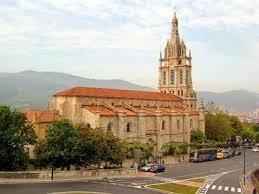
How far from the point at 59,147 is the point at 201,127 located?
223 feet

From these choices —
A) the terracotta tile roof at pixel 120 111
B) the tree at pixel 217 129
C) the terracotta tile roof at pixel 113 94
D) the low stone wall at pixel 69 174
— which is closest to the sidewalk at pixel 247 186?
the low stone wall at pixel 69 174

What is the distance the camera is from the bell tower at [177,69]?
136 m

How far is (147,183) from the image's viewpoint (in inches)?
2382

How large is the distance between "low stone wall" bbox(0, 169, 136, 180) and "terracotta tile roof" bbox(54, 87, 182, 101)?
30531 millimetres

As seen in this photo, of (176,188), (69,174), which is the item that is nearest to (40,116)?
(69,174)

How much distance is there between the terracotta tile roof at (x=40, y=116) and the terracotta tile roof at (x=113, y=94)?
632 centimetres

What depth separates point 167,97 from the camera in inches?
5002

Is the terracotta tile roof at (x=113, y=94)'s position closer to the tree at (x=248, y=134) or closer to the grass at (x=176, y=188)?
the tree at (x=248, y=134)

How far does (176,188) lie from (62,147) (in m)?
18.4

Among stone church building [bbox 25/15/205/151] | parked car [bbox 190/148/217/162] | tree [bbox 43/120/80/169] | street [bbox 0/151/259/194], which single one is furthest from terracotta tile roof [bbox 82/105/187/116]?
tree [bbox 43/120/80/169]

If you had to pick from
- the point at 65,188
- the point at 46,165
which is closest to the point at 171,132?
the point at 46,165

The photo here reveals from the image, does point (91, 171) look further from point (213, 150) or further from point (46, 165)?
point (213, 150)

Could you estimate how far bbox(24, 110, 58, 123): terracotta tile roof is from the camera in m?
88.5

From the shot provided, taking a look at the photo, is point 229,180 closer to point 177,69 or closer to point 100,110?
point 100,110
